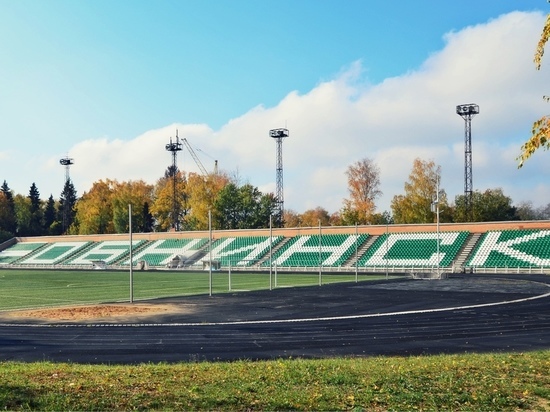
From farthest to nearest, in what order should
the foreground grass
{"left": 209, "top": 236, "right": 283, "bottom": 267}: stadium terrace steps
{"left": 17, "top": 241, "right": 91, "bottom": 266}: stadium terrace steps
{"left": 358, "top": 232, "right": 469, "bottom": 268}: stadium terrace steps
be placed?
{"left": 17, "top": 241, "right": 91, "bottom": 266}: stadium terrace steps < {"left": 209, "top": 236, "right": 283, "bottom": 267}: stadium terrace steps < {"left": 358, "top": 232, "right": 469, "bottom": 268}: stadium terrace steps < the foreground grass

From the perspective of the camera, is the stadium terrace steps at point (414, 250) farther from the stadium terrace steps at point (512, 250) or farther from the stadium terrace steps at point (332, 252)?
the stadium terrace steps at point (512, 250)

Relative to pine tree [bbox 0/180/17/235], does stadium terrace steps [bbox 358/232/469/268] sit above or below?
below

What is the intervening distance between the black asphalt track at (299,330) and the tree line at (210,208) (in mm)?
40258

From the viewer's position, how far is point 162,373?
11.8m

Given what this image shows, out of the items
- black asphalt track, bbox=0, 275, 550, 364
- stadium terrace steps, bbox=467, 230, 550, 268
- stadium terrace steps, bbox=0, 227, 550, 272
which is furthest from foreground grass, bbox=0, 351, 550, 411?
stadium terrace steps, bbox=467, 230, 550, 268

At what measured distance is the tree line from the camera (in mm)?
90938

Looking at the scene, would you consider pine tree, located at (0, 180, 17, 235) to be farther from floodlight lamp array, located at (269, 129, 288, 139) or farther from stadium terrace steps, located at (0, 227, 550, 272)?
floodlight lamp array, located at (269, 129, 288, 139)

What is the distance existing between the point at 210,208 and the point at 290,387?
94.0 m

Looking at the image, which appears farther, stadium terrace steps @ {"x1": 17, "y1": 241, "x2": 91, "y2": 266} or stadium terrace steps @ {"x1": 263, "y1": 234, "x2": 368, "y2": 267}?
stadium terrace steps @ {"x1": 17, "y1": 241, "x2": 91, "y2": 266}

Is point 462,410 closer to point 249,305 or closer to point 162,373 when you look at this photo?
point 162,373

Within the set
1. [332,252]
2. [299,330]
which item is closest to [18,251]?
[332,252]

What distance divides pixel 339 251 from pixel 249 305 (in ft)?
147

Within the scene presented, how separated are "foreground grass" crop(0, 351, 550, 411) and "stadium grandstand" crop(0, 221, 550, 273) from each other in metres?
38.9

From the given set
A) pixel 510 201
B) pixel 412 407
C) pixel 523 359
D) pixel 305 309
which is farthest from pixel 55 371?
pixel 510 201
